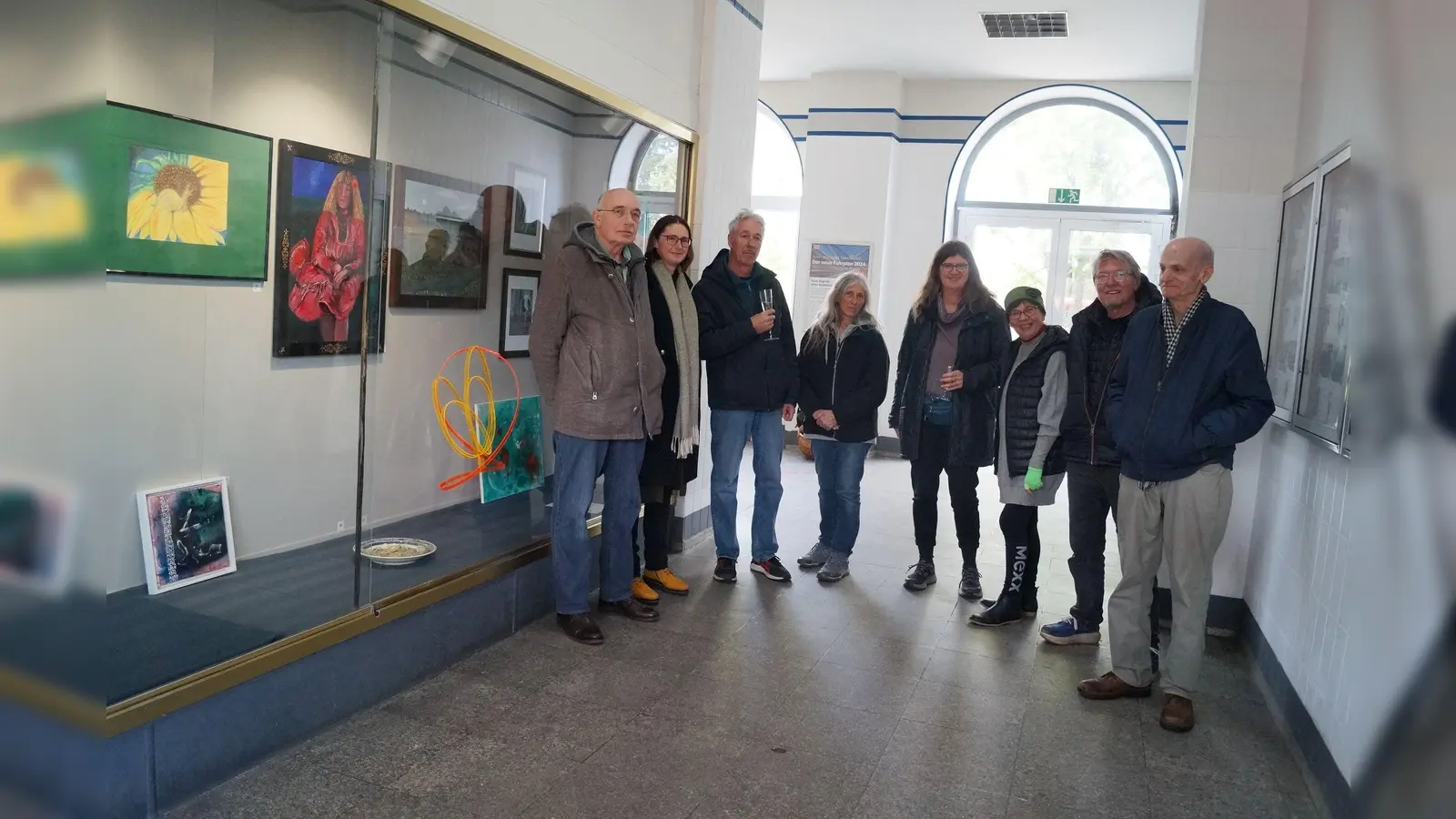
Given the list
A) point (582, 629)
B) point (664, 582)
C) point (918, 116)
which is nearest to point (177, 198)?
point (582, 629)

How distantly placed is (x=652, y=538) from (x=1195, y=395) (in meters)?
2.16

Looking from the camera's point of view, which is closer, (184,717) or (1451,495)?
(1451,495)

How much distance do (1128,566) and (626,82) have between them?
2.67 meters

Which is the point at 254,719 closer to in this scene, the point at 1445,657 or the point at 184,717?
the point at 184,717

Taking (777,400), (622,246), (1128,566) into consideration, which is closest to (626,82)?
(622,246)

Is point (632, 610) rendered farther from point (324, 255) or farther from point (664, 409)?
point (324, 255)

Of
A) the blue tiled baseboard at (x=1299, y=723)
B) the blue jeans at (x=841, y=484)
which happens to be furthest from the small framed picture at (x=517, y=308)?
the blue tiled baseboard at (x=1299, y=723)

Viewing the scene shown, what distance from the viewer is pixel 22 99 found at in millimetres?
317

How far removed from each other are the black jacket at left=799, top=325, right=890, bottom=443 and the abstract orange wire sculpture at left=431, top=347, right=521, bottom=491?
1.49 meters

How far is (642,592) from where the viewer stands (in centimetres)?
395

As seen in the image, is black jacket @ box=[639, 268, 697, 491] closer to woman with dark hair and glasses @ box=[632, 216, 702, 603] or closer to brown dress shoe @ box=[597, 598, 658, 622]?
woman with dark hair and glasses @ box=[632, 216, 702, 603]

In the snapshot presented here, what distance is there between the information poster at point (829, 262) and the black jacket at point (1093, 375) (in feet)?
18.1

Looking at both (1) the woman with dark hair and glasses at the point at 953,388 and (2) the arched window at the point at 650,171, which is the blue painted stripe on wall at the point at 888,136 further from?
(1) the woman with dark hair and glasses at the point at 953,388

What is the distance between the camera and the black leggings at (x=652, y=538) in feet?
13.4
